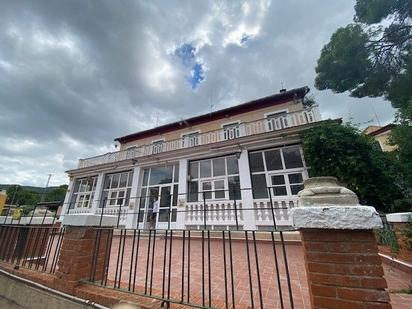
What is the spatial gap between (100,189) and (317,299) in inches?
547

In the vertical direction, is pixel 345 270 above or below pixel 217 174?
below

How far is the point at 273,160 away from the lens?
29.2 ft

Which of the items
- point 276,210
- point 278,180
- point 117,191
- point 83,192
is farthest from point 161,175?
point 83,192

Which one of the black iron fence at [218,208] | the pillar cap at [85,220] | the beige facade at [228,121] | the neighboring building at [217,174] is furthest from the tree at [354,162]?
the pillar cap at [85,220]

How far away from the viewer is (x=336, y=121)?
8164mm

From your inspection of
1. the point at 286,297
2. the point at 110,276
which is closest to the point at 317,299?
the point at 286,297

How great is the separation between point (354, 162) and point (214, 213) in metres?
5.82

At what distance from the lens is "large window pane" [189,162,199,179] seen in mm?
10188

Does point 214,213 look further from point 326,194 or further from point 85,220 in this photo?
point 326,194

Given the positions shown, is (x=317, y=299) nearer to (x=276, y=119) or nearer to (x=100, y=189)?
(x=276, y=119)

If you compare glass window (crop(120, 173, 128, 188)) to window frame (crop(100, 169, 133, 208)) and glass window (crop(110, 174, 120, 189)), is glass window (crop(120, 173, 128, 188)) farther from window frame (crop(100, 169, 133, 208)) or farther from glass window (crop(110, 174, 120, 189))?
glass window (crop(110, 174, 120, 189))

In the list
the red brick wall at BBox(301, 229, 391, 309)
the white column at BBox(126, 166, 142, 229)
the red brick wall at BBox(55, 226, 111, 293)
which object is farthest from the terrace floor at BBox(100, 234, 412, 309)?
the white column at BBox(126, 166, 142, 229)

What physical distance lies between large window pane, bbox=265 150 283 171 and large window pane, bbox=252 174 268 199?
552mm

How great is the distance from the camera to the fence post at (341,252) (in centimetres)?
122
